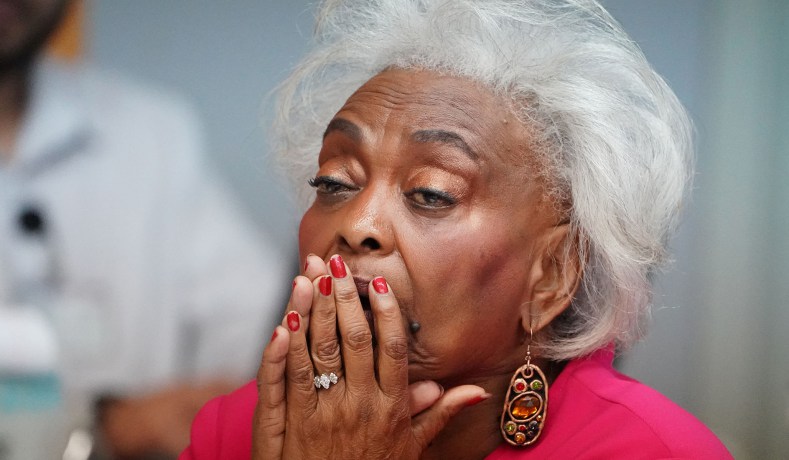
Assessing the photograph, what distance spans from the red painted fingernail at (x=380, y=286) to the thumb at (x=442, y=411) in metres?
0.30

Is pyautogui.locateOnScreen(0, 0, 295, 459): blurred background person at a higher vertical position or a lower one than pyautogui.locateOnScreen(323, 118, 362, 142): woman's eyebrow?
lower

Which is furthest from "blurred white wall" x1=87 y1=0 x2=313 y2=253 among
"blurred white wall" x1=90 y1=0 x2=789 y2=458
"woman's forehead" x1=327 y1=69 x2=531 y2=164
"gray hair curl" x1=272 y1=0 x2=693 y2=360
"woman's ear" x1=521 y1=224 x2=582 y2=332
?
"woman's ear" x1=521 y1=224 x2=582 y2=332

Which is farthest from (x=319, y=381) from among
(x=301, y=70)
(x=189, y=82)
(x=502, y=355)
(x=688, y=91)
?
(x=688, y=91)

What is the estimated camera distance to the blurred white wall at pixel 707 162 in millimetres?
3123

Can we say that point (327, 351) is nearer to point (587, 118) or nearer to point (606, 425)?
point (606, 425)

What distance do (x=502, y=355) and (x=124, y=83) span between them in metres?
1.91

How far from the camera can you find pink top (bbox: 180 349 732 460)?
1.73 metres

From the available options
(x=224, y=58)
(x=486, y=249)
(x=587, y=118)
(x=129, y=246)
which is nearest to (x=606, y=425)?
(x=486, y=249)

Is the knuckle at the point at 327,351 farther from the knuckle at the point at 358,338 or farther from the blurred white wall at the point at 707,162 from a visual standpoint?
the blurred white wall at the point at 707,162

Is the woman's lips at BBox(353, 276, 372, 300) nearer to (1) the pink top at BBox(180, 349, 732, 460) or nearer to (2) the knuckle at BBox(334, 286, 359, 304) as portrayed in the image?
(2) the knuckle at BBox(334, 286, 359, 304)

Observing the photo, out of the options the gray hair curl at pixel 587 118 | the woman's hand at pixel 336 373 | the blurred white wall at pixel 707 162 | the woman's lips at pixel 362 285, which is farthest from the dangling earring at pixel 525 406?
the blurred white wall at pixel 707 162

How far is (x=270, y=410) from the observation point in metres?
1.70

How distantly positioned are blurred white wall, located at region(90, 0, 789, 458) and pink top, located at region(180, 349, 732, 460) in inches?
47.6

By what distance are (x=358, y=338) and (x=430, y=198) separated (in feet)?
1.15
